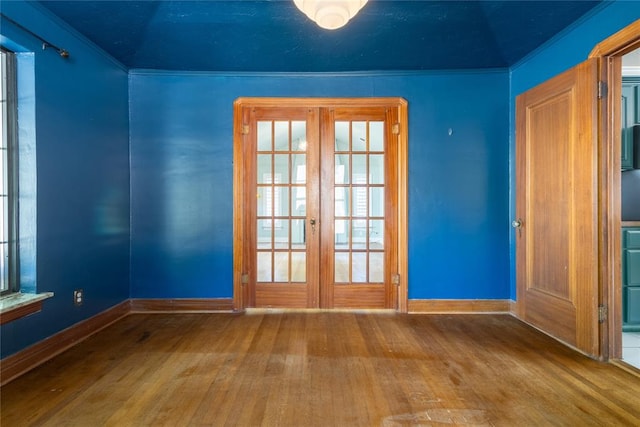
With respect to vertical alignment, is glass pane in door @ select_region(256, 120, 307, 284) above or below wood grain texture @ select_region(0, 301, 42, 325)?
above

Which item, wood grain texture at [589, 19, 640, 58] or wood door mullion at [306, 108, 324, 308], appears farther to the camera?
wood door mullion at [306, 108, 324, 308]

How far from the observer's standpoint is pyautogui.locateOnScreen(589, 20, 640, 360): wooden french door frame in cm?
230

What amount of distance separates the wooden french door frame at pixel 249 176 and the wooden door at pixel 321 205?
0.07 ft

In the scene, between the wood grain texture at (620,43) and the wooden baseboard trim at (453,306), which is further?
the wooden baseboard trim at (453,306)

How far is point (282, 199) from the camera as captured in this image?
3461 millimetres

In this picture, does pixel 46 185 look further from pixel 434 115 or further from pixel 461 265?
pixel 461 265

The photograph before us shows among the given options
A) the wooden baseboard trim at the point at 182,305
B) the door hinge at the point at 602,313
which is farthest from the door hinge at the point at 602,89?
the wooden baseboard trim at the point at 182,305

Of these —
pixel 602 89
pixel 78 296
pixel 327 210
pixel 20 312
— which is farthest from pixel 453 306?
pixel 20 312

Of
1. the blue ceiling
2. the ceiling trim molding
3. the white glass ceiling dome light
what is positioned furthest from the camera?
the ceiling trim molding

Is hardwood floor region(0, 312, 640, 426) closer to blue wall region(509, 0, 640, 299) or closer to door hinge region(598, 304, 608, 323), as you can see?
door hinge region(598, 304, 608, 323)

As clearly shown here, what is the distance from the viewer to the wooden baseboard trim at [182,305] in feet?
11.1

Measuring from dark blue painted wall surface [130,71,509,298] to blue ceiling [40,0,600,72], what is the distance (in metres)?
0.19

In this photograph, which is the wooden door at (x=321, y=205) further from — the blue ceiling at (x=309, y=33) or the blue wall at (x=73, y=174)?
the blue wall at (x=73, y=174)

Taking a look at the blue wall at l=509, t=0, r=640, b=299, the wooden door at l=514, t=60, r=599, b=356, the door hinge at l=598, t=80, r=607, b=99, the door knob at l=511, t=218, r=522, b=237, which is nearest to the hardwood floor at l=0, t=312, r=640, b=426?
the wooden door at l=514, t=60, r=599, b=356
